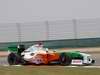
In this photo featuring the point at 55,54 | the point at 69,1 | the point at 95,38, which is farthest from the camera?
the point at 69,1

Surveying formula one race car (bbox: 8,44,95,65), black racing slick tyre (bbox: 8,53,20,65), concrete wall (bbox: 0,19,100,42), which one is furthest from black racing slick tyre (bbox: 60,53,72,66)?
concrete wall (bbox: 0,19,100,42)

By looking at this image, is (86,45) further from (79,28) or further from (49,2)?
(49,2)

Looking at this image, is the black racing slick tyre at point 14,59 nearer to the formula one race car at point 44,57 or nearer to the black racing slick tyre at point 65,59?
the formula one race car at point 44,57

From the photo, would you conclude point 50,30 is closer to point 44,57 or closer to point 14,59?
point 14,59

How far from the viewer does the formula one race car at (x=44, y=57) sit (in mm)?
18281

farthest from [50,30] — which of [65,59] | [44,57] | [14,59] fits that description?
[65,59]

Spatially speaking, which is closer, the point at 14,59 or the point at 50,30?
the point at 14,59

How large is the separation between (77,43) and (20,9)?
14.3 ft

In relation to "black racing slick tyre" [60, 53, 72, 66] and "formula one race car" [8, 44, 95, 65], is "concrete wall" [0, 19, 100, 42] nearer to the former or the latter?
"formula one race car" [8, 44, 95, 65]

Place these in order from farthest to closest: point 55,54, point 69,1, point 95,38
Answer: point 69,1 → point 95,38 → point 55,54

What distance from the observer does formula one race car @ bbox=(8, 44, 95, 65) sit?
18.3m

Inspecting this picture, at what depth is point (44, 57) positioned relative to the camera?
61.3 feet

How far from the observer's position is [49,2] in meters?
29.1

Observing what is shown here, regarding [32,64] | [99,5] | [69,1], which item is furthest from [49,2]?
[32,64]
